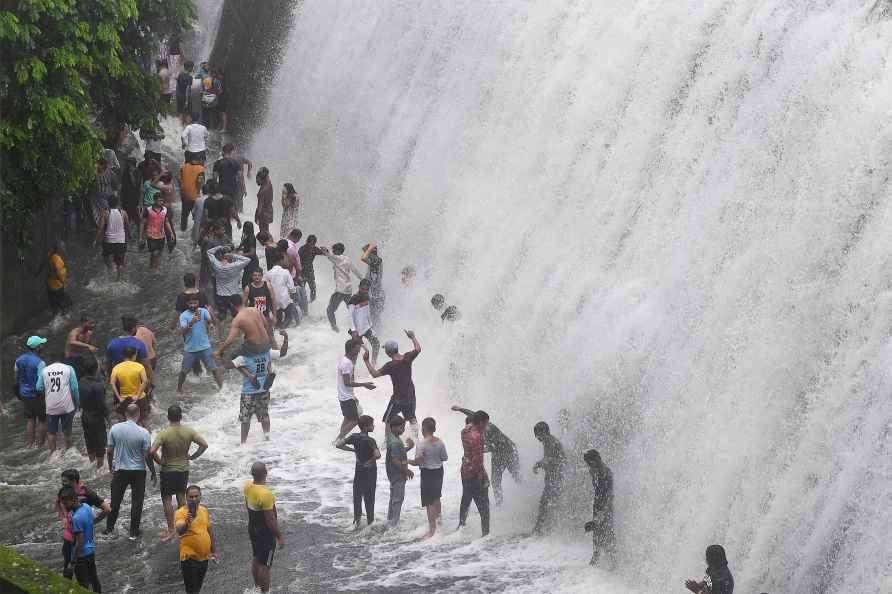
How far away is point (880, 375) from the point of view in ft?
45.5

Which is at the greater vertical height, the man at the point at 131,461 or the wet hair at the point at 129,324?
the wet hair at the point at 129,324

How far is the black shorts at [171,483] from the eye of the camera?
1578 cm

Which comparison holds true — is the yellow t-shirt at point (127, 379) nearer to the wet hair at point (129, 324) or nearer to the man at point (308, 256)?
the wet hair at point (129, 324)

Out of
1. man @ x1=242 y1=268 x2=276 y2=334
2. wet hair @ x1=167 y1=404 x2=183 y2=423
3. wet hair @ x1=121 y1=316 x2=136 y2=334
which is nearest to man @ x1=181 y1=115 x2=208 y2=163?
man @ x1=242 y1=268 x2=276 y2=334

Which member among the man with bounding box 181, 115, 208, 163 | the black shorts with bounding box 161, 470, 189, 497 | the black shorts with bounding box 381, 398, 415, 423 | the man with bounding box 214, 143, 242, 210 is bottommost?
the black shorts with bounding box 161, 470, 189, 497

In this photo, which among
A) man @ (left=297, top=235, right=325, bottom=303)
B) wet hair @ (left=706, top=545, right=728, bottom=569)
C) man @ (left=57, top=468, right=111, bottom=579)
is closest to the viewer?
wet hair @ (left=706, top=545, right=728, bottom=569)

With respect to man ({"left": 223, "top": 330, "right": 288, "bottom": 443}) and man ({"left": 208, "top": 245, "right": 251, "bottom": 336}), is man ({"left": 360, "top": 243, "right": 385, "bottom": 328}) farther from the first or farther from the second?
man ({"left": 223, "top": 330, "right": 288, "bottom": 443})

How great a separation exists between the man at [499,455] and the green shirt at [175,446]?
10.2 ft

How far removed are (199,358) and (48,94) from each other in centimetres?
450

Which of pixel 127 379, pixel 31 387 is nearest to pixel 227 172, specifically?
pixel 31 387

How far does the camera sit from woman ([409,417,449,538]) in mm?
16125

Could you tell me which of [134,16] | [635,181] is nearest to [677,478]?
[635,181]

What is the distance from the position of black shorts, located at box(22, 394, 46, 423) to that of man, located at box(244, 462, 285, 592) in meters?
4.78

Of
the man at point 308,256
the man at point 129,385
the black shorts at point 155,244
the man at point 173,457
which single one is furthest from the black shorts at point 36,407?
the black shorts at point 155,244
